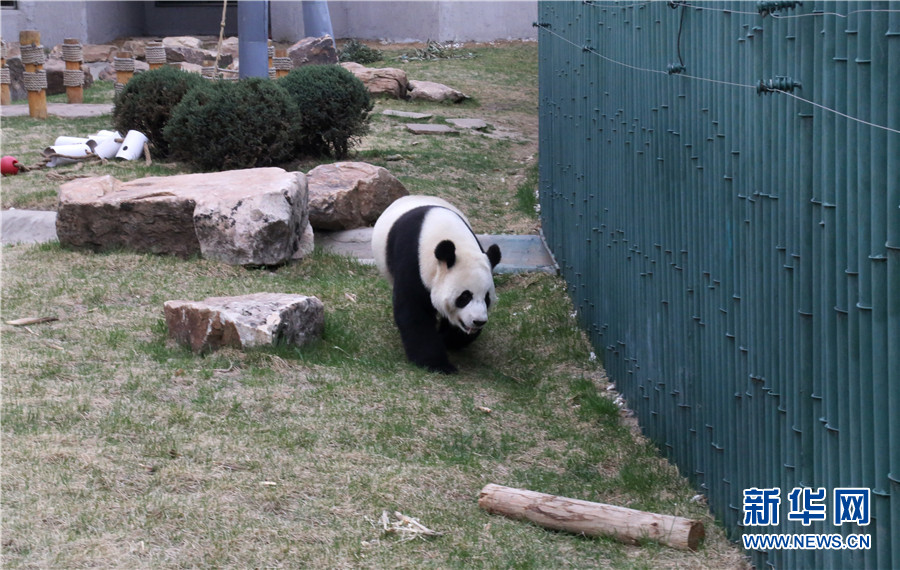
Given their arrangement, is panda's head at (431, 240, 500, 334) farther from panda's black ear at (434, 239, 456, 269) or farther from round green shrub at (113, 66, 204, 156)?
round green shrub at (113, 66, 204, 156)

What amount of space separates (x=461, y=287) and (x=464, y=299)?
82 mm

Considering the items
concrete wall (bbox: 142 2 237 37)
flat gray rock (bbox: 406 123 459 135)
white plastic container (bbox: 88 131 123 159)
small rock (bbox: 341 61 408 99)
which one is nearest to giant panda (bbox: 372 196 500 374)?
white plastic container (bbox: 88 131 123 159)

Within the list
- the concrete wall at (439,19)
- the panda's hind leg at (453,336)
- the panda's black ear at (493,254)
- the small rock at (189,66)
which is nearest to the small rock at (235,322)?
the panda's hind leg at (453,336)

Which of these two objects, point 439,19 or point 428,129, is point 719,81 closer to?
point 428,129

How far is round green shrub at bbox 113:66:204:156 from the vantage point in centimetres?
1147

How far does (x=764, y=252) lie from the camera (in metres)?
3.32

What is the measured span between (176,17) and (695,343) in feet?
91.2

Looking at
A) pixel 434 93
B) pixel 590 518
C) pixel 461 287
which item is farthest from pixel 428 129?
pixel 590 518

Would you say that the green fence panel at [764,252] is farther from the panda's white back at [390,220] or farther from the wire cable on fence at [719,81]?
the panda's white back at [390,220]

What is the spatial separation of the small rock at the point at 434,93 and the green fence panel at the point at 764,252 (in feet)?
39.7

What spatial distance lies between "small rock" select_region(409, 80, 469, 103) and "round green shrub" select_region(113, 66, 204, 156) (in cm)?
662

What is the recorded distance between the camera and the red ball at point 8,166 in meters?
10.9

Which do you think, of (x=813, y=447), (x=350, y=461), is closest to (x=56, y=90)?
(x=350, y=461)

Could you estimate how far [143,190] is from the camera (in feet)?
26.4
